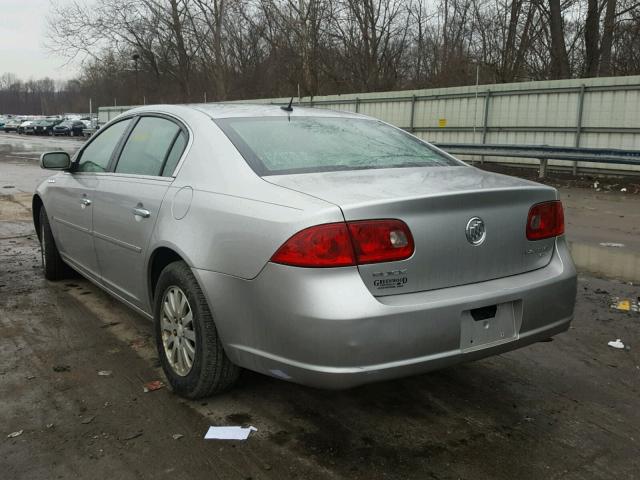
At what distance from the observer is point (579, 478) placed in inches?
99.4

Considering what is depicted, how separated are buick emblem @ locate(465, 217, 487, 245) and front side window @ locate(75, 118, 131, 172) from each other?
268 cm

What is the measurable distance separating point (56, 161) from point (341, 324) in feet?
10.8

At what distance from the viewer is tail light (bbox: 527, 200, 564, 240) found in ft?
9.83

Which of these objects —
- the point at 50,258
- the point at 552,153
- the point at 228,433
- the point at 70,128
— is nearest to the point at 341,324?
the point at 228,433

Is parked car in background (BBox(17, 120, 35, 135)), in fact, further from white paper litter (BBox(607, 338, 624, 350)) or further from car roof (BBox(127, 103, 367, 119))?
white paper litter (BBox(607, 338, 624, 350))

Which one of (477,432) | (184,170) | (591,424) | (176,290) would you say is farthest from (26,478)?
(591,424)

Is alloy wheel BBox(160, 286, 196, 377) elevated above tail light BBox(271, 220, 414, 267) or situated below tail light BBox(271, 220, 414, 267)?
below

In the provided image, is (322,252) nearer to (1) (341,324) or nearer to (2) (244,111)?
(1) (341,324)

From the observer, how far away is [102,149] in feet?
15.0

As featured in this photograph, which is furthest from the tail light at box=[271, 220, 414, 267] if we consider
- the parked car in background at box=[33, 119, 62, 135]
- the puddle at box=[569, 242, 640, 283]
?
the parked car in background at box=[33, 119, 62, 135]

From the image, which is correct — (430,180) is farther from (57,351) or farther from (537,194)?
(57,351)

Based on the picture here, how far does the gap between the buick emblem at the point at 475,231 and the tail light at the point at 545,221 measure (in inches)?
13.7

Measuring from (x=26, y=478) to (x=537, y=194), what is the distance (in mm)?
2640

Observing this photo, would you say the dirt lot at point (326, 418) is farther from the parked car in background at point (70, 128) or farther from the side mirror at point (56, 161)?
the parked car in background at point (70, 128)
